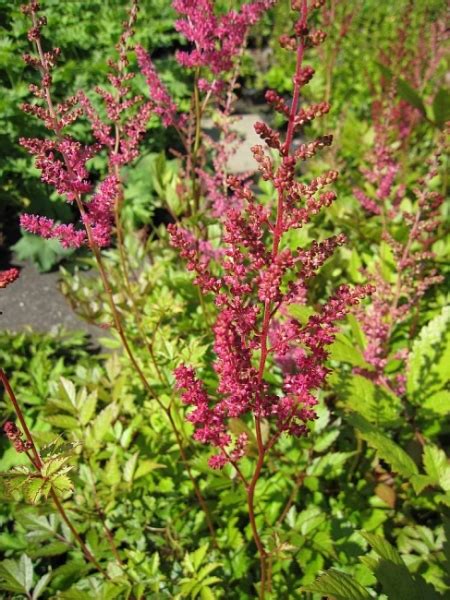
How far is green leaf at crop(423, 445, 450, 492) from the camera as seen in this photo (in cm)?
186

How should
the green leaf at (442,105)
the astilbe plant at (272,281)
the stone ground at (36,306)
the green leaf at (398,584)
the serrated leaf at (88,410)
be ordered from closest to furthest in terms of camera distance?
the astilbe plant at (272,281) → the green leaf at (398,584) → the serrated leaf at (88,410) → the green leaf at (442,105) → the stone ground at (36,306)

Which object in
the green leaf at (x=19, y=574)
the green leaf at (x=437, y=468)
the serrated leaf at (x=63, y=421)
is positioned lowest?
the green leaf at (x=19, y=574)

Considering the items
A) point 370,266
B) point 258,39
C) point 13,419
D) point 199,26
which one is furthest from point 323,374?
point 258,39

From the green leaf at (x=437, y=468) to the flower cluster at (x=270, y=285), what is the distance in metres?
0.92

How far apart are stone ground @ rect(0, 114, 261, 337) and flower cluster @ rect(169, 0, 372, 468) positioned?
9.01 feet

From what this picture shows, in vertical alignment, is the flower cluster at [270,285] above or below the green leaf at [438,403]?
above

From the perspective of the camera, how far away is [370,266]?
2.95m

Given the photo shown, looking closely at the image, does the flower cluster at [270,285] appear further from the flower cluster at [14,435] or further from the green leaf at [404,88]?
the green leaf at [404,88]

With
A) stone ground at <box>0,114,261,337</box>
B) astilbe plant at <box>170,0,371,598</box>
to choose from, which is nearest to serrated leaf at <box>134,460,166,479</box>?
astilbe plant at <box>170,0,371,598</box>

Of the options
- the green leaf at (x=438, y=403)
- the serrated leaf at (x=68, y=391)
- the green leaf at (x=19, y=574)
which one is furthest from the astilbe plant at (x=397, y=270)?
the green leaf at (x=19, y=574)

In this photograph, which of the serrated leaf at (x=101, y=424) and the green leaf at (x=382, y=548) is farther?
the serrated leaf at (x=101, y=424)

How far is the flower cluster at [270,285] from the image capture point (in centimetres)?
99

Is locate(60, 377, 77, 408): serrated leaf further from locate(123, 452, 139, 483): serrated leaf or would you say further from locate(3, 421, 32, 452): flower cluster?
locate(3, 421, 32, 452): flower cluster

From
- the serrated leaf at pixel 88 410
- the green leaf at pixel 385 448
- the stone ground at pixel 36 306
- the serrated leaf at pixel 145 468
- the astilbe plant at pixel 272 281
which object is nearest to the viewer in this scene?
the astilbe plant at pixel 272 281
